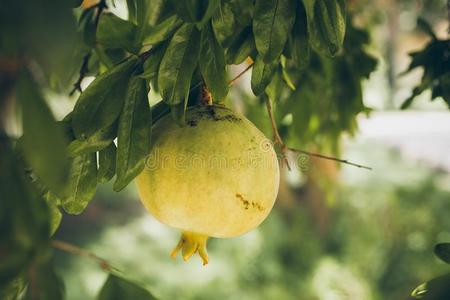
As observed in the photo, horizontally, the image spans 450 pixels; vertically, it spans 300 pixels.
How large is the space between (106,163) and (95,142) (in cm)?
5

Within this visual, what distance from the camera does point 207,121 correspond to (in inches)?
32.4

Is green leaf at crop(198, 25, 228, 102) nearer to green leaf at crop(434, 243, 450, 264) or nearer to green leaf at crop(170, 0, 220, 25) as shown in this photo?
green leaf at crop(170, 0, 220, 25)

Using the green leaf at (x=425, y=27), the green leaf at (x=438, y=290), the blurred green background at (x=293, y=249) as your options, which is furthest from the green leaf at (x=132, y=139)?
the blurred green background at (x=293, y=249)

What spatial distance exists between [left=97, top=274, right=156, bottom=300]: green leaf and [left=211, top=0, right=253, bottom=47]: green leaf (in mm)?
380

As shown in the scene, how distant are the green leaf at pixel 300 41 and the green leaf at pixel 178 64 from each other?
0.16 metres

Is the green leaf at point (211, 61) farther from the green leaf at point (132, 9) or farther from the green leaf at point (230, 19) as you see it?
the green leaf at point (132, 9)

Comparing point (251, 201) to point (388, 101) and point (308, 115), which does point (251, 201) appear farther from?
point (388, 101)

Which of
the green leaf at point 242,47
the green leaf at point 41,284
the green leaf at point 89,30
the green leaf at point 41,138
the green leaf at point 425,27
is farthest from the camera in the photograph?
the green leaf at point 425,27

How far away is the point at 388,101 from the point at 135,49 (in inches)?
563

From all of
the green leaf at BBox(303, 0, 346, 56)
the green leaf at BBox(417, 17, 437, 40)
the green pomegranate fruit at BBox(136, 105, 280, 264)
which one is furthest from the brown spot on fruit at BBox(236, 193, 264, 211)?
the green leaf at BBox(417, 17, 437, 40)

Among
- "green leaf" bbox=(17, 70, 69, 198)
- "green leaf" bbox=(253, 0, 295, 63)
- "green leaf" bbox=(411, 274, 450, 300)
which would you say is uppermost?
"green leaf" bbox=(17, 70, 69, 198)

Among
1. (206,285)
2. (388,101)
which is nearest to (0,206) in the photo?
(206,285)

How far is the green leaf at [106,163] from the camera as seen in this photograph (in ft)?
2.63

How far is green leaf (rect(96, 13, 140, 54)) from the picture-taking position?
835mm
